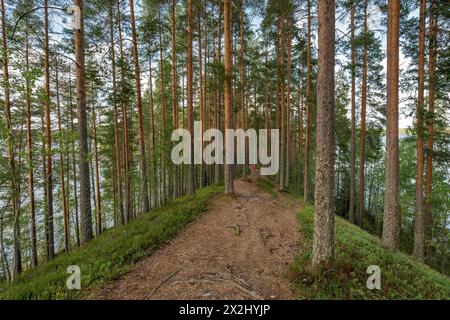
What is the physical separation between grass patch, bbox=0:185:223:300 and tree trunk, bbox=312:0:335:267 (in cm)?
389

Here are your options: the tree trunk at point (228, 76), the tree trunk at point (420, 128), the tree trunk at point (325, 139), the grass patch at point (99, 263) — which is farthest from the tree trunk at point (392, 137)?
the grass patch at point (99, 263)

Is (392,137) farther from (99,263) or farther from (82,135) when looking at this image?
(82,135)

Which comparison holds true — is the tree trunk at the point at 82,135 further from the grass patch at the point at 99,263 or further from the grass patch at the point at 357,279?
the grass patch at the point at 357,279

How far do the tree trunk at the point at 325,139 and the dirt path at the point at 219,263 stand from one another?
1.09 metres

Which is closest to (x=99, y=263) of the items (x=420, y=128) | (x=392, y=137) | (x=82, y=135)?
(x=82, y=135)

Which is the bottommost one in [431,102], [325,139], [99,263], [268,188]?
[268,188]

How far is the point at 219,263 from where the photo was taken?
166 inches

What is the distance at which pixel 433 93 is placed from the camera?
873 centimetres

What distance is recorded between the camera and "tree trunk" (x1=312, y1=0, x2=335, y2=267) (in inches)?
144

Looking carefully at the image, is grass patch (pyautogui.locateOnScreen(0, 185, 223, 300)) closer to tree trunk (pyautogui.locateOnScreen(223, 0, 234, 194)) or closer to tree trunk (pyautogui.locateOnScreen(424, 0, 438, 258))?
tree trunk (pyautogui.locateOnScreen(223, 0, 234, 194))

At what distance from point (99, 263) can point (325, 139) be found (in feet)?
17.3

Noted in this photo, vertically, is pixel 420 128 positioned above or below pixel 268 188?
above
